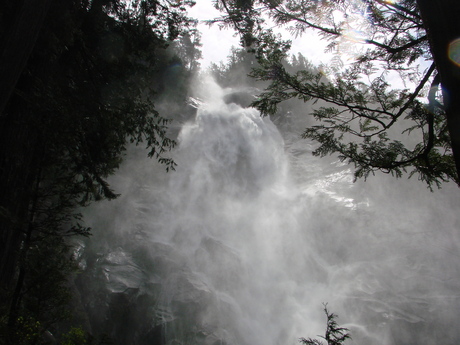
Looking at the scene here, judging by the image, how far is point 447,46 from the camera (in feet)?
5.00

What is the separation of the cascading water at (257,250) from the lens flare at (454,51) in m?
14.2

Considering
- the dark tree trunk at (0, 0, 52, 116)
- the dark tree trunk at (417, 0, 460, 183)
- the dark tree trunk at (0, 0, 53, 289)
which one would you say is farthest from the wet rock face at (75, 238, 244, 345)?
the dark tree trunk at (417, 0, 460, 183)

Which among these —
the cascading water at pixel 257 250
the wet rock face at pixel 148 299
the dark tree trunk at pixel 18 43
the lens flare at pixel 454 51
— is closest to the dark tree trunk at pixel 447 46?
the lens flare at pixel 454 51

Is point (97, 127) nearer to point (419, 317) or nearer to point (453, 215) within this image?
point (419, 317)

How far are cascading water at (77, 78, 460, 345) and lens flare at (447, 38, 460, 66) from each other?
46.6ft

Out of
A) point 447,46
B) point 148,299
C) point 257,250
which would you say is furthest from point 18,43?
point 257,250

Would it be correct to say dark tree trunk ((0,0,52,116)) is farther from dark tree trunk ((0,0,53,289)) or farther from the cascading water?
the cascading water

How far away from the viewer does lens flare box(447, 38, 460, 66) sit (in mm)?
1455

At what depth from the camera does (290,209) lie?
2412 cm

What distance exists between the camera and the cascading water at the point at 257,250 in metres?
13.6

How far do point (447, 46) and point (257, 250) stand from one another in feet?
66.2

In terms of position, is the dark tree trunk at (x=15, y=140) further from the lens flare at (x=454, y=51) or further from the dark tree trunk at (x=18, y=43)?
the lens flare at (x=454, y=51)

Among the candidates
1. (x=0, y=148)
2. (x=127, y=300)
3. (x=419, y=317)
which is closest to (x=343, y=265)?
(x=419, y=317)

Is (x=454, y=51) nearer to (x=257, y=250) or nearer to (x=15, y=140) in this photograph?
(x=15, y=140)
